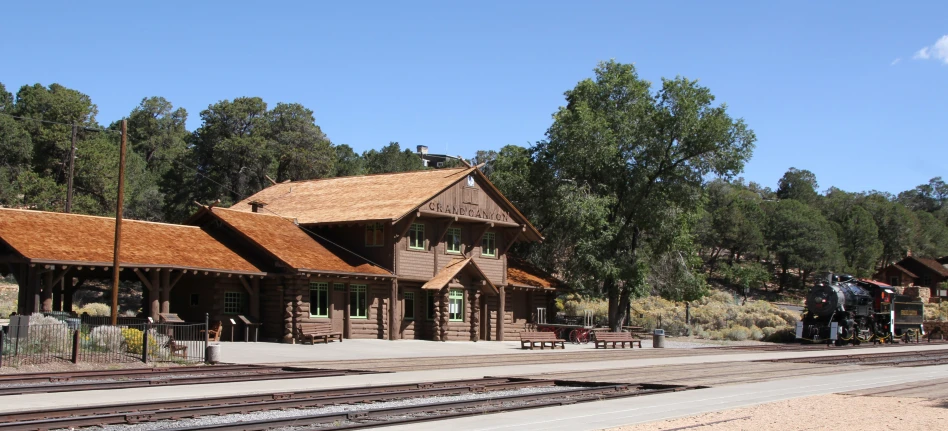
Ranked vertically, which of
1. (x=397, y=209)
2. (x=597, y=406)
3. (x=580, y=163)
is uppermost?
(x=580, y=163)

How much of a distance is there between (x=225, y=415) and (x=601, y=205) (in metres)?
35.2

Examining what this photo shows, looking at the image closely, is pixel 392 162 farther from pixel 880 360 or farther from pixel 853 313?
pixel 880 360

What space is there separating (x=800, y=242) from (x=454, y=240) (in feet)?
197

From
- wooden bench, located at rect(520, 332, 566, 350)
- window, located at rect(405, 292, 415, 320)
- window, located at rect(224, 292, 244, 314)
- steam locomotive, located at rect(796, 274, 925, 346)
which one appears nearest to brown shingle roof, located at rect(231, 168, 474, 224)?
window, located at rect(405, 292, 415, 320)

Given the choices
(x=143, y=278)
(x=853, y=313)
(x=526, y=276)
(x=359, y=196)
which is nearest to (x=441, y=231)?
(x=359, y=196)

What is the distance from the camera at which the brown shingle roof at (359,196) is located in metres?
40.9

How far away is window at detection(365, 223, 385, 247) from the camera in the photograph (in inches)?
1609

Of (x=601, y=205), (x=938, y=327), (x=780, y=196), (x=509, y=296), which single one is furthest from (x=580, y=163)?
(x=780, y=196)

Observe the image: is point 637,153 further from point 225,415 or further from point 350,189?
point 225,415

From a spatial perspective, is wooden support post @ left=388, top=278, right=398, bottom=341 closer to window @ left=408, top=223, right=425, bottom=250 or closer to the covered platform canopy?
window @ left=408, top=223, right=425, bottom=250

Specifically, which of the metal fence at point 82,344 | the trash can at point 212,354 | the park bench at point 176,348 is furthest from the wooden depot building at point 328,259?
the trash can at point 212,354

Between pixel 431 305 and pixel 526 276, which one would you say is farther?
pixel 526 276

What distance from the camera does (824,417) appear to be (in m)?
15.6

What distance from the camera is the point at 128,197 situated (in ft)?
226
